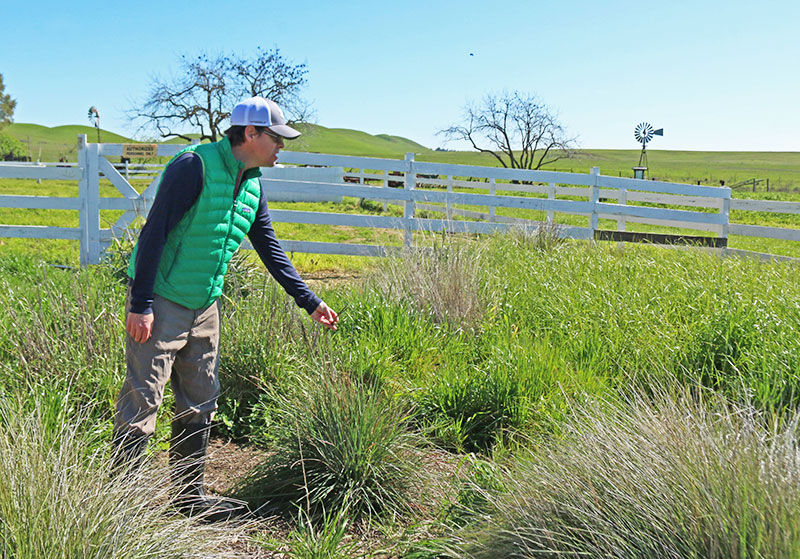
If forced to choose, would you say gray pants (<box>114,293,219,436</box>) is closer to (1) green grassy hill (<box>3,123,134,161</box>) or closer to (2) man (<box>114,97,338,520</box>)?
(2) man (<box>114,97,338,520</box>)

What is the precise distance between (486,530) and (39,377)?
2.69 meters

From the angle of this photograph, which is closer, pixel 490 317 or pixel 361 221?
pixel 490 317

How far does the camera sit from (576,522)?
2250 millimetres

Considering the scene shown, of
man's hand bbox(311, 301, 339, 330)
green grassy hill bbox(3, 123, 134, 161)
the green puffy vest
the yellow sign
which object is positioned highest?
green grassy hill bbox(3, 123, 134, 161)

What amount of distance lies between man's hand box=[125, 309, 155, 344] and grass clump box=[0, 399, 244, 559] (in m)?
0.46

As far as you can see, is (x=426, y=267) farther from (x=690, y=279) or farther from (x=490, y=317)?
(x=690, y=279)

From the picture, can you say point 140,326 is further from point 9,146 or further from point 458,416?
point 9,146

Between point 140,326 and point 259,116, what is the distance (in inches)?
37.8

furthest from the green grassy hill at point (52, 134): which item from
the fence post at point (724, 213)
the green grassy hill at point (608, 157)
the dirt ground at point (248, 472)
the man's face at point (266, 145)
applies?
the man's face at point (266, 145)

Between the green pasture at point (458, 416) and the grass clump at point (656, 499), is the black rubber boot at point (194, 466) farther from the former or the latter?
the grass clump at point (656, 499)

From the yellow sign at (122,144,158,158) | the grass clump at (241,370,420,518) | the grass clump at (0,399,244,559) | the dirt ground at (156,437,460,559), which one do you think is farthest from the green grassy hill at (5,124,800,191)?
the grass clump at (0,399,244,559)

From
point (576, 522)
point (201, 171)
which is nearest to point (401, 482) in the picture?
point (576, 522)

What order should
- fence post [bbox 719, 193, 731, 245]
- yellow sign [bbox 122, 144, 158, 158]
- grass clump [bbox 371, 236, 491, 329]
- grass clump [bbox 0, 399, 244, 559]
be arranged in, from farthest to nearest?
fence post [bbox 719, 193, 731, 245] → yellow sign [bbox 122, 144, 158, 158] → grass clump [bbox 371, 236, 491, 329] → grass clump [bbox 0, 399, 244, 559]

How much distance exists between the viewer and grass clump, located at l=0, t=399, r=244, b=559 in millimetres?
2072
